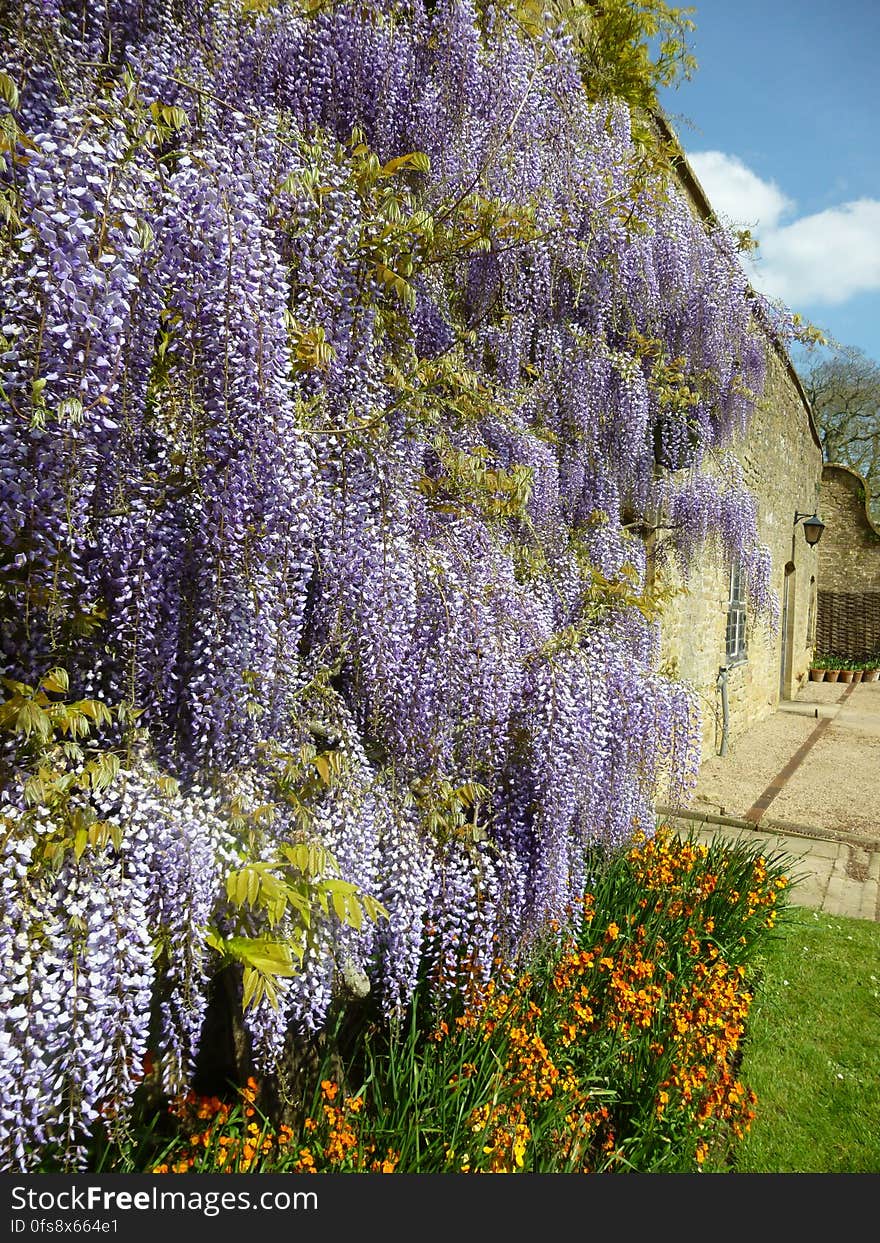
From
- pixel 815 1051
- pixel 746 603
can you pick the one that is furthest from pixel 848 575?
pixel 815 1051

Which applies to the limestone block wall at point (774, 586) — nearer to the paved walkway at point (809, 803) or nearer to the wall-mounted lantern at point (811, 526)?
the wall-mounted lantern at point (811, 526)

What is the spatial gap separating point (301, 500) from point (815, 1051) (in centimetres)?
307

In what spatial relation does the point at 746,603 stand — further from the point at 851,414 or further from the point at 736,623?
the point at 851,414

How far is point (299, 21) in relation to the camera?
7.48 feet

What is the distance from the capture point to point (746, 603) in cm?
847

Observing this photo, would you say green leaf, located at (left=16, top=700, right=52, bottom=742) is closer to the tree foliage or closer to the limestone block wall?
the limestone block wall

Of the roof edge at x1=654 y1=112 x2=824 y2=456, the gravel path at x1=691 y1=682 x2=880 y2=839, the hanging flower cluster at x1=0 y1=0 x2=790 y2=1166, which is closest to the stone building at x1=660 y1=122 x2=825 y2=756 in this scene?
the roof edge at x1=654 y1=112 x2=824 y2=456

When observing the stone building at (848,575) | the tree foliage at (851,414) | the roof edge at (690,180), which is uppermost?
the tree foliage at (851,414)

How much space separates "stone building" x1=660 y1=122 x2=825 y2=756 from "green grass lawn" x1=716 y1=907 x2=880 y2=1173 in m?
1.54

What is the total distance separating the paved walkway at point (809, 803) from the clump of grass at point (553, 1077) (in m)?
1.35

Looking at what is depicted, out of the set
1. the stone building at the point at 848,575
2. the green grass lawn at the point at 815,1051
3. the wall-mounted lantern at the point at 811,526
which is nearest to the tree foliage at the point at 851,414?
the stone building at the point at 848,575

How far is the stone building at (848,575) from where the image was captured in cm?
1585

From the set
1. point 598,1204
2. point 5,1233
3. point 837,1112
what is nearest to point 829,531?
A: point 837,1112

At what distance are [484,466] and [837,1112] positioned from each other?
8.73 ft
